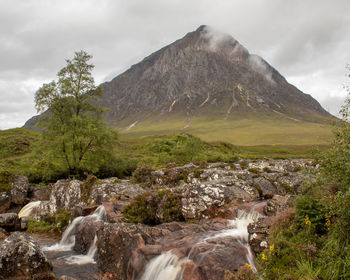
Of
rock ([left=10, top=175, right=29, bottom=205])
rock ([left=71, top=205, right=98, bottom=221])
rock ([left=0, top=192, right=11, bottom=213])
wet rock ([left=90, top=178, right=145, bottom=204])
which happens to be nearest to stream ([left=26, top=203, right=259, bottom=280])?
rock ([left=71, top=205, right=98, bottom=221])

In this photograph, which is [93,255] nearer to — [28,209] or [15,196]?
[28,209]

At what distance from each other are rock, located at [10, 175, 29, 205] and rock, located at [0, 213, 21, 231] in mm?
7334

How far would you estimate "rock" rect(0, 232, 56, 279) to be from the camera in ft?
37.2

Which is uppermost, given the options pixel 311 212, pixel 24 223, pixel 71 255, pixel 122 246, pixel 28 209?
pixel 311 212

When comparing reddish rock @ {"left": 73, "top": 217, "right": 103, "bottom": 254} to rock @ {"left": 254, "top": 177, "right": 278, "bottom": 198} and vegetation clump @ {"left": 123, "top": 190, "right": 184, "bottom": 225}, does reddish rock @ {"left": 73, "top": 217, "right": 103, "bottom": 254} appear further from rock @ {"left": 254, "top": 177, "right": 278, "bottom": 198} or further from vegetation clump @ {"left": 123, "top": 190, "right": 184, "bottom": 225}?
rock @ {"left": 254, "top": 177, "right": 278, "bottom": 198}

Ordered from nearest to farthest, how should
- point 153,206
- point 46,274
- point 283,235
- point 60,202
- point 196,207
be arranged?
point 283,235, point 46,274, point 196,207, point 153,206, point 60,202

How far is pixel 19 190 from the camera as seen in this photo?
1130 inches

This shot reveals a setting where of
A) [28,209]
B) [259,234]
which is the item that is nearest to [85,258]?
[259,234]

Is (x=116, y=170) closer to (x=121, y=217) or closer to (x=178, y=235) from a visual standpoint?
(x=121, y=217)

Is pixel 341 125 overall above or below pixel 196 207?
above

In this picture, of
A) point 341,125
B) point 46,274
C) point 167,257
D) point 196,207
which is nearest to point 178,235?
point 167,257

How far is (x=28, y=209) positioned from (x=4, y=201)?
3169mm

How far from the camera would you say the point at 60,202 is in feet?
79.0

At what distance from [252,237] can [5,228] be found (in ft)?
64.2
